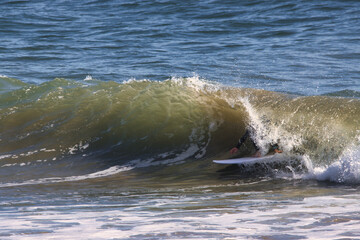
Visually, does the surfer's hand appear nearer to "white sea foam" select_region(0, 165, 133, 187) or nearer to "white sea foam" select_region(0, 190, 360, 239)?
"white sea foam" select_region(0, 165, 133, 187)

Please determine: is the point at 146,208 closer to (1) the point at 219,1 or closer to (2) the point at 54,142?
(2) the point at 54,142

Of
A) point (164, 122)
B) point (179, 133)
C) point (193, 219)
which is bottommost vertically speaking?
point (193, 219)

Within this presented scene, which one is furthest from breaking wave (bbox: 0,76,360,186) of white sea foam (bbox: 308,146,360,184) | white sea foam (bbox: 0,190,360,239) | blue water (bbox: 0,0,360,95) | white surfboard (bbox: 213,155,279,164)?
blue water (bbox: 0,0,360,95)

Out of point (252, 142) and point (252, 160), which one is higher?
point (252, 142)

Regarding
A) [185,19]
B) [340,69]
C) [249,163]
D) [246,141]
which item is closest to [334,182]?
[249,163]

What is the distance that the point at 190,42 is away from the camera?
642 inches

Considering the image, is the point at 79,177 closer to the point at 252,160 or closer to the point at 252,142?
the point at 252,160

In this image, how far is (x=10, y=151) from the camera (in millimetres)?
7695

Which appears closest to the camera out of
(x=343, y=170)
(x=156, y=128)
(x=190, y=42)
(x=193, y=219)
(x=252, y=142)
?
(x=193, y=219)

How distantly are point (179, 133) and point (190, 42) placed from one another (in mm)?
8534

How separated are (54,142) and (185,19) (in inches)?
480

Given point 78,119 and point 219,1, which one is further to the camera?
point 219,1

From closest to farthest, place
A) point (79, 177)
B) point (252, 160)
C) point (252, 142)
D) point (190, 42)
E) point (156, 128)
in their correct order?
point (79, 177) → point (252, 160) → point (252, 142) → point (156, 128) → point (190, 42)

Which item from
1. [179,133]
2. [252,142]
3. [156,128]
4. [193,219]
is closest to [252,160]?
[252,142]
